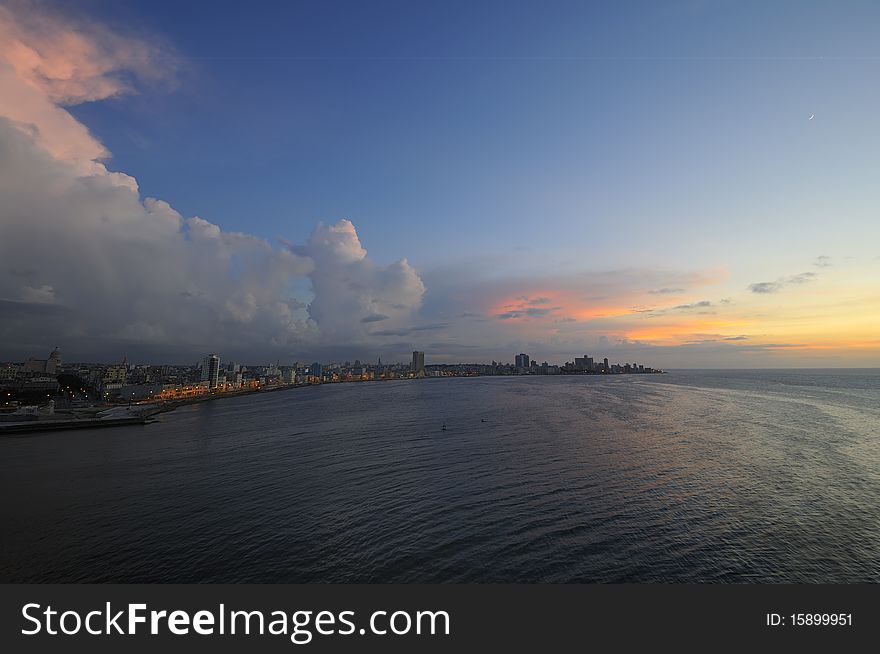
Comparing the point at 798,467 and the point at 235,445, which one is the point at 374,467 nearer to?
the point at 235,445

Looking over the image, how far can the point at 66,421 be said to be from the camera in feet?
209

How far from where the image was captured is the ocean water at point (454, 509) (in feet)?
56.3

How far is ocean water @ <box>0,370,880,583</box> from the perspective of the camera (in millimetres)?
17156

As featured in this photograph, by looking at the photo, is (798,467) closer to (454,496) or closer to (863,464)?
(863,464)

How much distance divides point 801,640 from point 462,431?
42.6 meters

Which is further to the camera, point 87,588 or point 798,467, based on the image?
point 798,467

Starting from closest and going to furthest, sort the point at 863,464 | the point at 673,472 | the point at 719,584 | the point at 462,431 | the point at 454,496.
Answer: the point at 719,584
the point at 454,496
the point at 673,472
the point at 863,464
the point at 462,431

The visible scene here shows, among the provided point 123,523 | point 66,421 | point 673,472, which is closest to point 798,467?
point 673,472

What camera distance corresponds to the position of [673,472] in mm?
31469

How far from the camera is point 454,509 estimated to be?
2342 centimetres

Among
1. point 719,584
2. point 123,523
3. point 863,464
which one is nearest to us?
point 719,584

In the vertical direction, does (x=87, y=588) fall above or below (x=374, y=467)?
above

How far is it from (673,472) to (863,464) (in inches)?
710

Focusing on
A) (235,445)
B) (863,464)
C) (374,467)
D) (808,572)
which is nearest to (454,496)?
(374,467)
